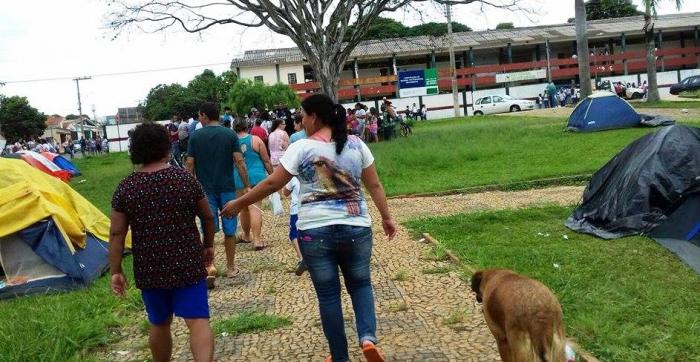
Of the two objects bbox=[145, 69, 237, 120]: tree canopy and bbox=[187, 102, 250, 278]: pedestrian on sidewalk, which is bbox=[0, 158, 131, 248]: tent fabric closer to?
bbox=[187, 102, 250, 278]: pedestrian on sidewalk

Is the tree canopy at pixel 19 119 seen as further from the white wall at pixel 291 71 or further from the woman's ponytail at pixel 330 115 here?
the woman's ponytail at pixel 330 115

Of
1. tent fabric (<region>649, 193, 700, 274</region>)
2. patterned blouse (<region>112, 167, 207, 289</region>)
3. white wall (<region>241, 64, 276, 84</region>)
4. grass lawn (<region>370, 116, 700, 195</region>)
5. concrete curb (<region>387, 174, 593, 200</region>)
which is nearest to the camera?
patterned blouse (<region>112, 167, 207, 289</region>)

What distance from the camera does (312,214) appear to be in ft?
11.4

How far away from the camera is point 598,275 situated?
545cm

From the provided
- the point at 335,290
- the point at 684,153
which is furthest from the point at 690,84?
the point at 335,290

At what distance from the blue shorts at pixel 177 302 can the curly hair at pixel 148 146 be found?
0.68 meters

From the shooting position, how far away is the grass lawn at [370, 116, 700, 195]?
39.9 ft

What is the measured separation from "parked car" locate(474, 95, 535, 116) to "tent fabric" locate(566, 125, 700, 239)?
104 feet

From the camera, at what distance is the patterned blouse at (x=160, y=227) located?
3305 millimetres

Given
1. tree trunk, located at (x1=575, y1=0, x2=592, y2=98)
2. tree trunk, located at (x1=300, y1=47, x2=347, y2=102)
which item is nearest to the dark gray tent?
tree trunk, located at (x1=300, y1=47, x2=347, y2=102)

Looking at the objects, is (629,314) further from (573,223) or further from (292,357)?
(573,223)

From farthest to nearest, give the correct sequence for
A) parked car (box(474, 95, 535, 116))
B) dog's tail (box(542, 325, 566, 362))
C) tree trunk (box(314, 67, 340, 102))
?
parked car (box(474, 95, 535, 116)), tree trunk (box(314, 67, 340, 102)), dog's tail (box(542, 325, 566, 362))

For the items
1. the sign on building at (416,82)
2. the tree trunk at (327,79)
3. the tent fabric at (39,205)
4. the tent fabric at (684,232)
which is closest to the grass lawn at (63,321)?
the tent fabric at (39,205)

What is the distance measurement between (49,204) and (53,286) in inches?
33.4
